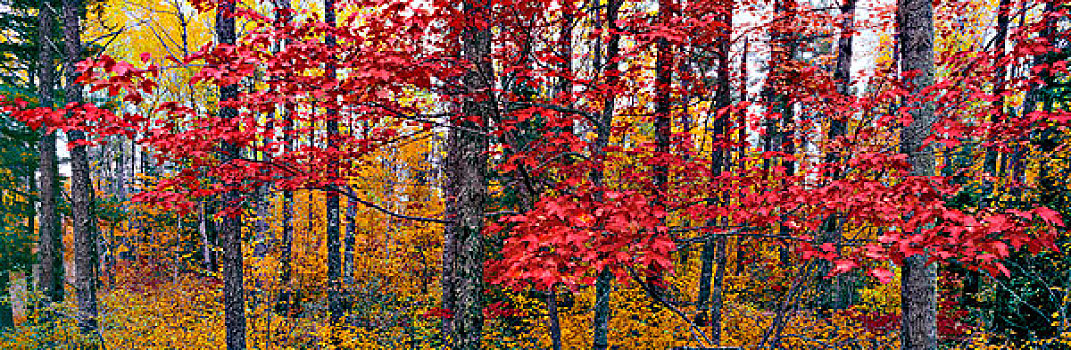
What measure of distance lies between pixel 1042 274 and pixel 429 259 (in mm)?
13498

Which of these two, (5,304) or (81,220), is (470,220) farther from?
(5,304)

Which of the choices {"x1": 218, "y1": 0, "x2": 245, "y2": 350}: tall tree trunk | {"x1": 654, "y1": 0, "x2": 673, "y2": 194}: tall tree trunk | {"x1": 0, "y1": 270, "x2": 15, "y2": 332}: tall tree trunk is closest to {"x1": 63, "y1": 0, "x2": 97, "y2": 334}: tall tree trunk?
{"x1": 218, "y1": 0, "x2": 245, "y2": 350}: tall tree trunk

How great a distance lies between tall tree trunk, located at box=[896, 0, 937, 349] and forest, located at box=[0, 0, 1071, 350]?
0.09 ft

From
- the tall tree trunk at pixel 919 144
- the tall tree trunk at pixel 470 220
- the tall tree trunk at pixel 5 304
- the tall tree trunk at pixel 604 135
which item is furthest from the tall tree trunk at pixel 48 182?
the tall tree trunk at pixel 919 144

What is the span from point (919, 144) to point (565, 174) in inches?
141

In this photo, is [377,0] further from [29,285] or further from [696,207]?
[29,285]

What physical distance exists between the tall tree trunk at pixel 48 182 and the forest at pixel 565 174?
0.33ft

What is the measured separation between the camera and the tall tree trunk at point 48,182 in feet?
38.4

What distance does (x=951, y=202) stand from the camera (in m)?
11.6

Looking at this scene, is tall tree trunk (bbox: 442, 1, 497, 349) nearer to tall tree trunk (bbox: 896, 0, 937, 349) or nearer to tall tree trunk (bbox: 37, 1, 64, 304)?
tall tree trunk (bbox: 896, 0, 937, 349)

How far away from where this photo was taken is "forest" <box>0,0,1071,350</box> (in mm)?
3758

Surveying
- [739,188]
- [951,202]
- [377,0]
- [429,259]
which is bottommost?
[429,259]

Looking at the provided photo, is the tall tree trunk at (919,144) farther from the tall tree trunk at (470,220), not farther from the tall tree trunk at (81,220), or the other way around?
the tall tree trunk at (81,220)

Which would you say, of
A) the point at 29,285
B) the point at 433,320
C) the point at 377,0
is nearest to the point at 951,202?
the point at 433,320
